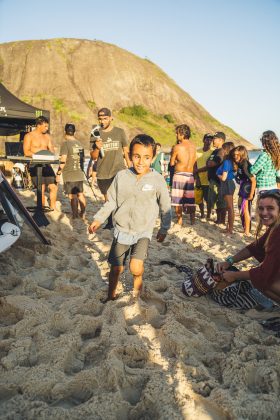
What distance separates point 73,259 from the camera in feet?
13.1

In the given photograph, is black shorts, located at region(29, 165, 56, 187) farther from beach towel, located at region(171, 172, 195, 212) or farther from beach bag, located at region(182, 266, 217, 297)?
beach bag, located at region(182, 266, 217, 297)

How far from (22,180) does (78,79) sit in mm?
61409

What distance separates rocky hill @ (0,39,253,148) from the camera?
56069 millimetres

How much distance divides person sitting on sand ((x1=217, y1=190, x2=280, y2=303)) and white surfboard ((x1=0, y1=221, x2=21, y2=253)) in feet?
6.80

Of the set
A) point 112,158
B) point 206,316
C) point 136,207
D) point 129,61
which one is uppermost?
point 129,61

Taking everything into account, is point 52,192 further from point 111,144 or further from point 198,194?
point 198,194

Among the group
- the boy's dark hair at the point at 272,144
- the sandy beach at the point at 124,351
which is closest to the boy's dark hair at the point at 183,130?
the boy's dark hair at the point at 272,144

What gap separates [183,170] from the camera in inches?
244

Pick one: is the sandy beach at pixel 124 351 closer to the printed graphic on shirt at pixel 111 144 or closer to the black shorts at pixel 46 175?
the printed graphic on shirt at pixel 111 144

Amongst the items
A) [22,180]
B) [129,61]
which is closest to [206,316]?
[22,180]

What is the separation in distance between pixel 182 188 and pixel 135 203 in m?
3.43

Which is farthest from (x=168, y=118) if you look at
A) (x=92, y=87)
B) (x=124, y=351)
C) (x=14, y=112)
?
(x=124, y=351)

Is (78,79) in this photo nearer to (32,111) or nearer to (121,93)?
(121,93)

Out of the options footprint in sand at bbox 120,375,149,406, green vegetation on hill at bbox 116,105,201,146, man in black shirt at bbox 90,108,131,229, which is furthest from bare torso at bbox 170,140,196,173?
green vegetation on hill at bbox 116,105,201,146
